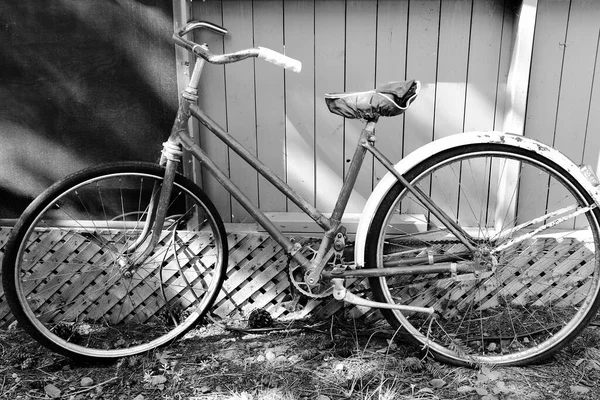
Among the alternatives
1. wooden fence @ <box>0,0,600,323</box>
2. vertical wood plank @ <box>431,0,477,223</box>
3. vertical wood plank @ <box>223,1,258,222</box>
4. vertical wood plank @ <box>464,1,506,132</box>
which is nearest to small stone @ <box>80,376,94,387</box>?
wooden fence @ <box>0,0,600,323</box>

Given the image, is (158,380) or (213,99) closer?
(158,380)

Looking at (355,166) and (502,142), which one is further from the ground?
(502,142)

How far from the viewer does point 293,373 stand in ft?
8.90

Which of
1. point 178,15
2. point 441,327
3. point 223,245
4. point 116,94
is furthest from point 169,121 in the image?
point 441,327

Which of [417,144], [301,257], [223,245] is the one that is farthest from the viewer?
[417,144]

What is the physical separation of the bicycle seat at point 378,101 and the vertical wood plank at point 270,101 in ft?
2.29

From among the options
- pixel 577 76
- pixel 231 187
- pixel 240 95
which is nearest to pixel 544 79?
pixel 577 76

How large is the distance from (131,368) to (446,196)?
1836 mm

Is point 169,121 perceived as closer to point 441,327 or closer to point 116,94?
point 116,94

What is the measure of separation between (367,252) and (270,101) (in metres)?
1.03

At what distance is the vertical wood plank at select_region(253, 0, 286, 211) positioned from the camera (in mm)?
3039

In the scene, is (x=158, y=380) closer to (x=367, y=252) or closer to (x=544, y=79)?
(x=367, y=252)

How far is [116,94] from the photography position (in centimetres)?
311

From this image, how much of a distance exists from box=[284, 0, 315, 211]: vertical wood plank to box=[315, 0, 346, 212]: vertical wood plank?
32 millimetres
